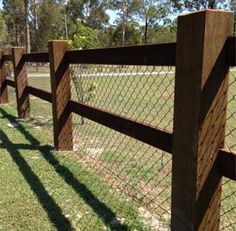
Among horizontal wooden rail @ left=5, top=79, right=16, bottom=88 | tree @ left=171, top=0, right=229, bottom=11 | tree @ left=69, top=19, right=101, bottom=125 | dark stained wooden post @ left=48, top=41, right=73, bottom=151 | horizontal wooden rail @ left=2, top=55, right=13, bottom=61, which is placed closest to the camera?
dark stained wooden post @ left=48, top=41, right=73, bottom=151

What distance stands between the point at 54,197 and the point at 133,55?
156cm

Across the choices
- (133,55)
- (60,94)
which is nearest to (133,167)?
(60,94)

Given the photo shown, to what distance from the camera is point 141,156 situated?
5148mm

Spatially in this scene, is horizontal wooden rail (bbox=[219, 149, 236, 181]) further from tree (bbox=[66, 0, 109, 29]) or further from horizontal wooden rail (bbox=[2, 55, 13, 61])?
tree (bbox=[66, 0, 109, 29])

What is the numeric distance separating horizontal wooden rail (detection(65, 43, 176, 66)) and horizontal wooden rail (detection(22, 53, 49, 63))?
139 centimetres

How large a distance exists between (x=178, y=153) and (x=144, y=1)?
59.1m

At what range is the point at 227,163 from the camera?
2197 millimetres

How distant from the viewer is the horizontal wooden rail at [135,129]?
2762 millimetres

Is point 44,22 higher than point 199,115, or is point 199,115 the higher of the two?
point 44,22

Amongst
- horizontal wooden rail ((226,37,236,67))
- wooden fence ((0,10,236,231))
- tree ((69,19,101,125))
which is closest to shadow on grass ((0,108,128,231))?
wooden fence ((0,10,236,231))

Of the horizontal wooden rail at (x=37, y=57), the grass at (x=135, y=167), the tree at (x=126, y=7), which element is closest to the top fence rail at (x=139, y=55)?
the grass at (x=135, y=167)

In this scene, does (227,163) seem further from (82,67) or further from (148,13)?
(148,13)

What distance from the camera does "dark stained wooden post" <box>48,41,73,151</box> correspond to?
5.20m

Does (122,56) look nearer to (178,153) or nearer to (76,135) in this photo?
(178,153)
